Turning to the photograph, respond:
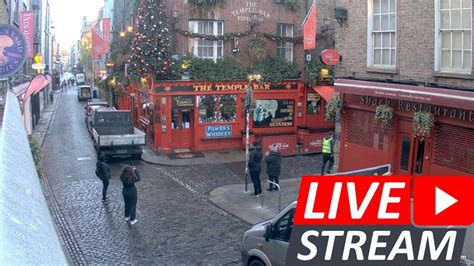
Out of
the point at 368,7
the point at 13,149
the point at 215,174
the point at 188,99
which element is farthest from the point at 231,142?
the point at 13,149

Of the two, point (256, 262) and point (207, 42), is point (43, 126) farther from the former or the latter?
point (256, 262)

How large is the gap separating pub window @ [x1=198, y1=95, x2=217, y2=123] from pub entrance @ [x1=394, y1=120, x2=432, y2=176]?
38.4 ft

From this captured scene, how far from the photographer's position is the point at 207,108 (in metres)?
24.5

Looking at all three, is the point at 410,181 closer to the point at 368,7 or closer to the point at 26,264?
the point at 26,264

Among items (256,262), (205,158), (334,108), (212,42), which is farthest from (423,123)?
(212,42)

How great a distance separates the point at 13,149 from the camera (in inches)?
79.7

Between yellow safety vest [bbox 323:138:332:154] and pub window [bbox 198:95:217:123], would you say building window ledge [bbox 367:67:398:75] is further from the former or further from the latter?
pub window [bbox 198:95:217:123]

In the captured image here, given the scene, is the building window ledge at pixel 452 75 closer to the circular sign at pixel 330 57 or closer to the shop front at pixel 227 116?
the circular sign at pixel 330 57

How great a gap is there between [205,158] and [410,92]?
38.1 feet

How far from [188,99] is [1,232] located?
22.9 m

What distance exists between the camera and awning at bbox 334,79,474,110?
11.5m

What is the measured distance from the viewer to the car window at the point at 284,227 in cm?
811

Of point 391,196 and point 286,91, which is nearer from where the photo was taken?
point 391,196

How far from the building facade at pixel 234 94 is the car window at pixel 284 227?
1457 centimetres
